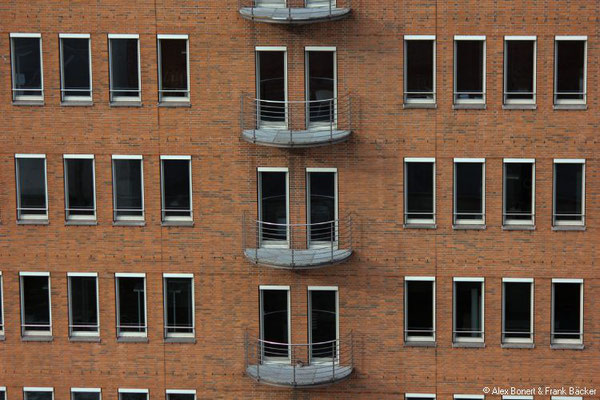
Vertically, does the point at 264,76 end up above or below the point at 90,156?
above

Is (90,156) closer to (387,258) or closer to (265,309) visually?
(265,309)

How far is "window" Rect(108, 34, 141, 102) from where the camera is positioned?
1193 inches

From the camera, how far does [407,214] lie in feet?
99.8

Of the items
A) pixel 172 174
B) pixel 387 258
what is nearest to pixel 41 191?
pixel 172 174

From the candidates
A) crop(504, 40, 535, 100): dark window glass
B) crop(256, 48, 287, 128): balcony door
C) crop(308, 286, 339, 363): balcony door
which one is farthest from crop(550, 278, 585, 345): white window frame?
crop(256, 48, 287, 128): balcony door

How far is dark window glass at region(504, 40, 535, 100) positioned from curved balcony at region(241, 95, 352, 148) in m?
4.53

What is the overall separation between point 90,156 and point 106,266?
3.21 metres

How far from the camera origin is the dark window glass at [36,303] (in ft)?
102

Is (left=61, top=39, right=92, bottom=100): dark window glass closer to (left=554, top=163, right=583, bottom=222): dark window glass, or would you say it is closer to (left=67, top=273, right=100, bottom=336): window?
(left=67, top=273, right=100, bottom=336): window

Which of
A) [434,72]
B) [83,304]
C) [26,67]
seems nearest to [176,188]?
[83,304]

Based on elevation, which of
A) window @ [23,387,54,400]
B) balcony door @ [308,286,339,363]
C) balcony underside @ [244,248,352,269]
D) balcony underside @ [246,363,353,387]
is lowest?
window @ [23,387,54,400]

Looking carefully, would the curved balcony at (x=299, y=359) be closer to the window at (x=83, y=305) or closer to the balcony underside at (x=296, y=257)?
the balcony underside at (x=296, y=257)

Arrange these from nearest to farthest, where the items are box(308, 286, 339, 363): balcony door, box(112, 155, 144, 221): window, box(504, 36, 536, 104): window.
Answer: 1. box(504, 36, 536, 104): window
2. box(112, 155, 144, 221): window
3. box(308, 286, 339, 363): balcony door

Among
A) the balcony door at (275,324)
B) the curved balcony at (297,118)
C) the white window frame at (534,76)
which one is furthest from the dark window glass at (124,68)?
the white window frame at (534,76)
